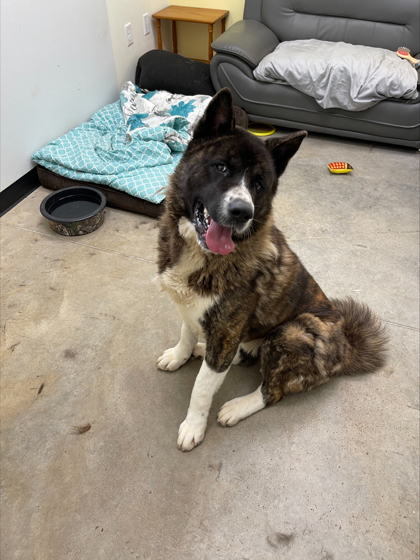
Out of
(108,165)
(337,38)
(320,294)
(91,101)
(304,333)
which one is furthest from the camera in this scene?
(337,38)

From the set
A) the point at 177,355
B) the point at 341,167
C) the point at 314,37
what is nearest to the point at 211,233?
the point at 177,355

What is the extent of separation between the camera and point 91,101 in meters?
3.48

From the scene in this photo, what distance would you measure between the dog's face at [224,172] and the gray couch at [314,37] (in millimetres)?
2845

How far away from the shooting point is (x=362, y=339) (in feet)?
5.75

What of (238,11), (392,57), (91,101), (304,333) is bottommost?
(304,333)

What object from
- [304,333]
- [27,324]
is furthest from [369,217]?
[27,324]

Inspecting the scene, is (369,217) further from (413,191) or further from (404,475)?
(404,475)

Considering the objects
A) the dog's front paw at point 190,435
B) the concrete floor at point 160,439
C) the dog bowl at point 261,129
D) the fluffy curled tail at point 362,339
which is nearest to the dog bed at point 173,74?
the dog bowl at point 261,129

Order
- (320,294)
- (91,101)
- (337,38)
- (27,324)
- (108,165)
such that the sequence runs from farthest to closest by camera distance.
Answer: (337,38) → (91,101) → (108,165) → (27,324) → (320,294)

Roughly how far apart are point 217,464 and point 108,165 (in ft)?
7.41

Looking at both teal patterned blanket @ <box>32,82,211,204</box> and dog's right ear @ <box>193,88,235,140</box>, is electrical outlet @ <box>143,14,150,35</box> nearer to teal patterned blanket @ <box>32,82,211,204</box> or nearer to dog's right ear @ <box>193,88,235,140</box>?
teal patterned blanket @ <box>32,82,211,204</box>

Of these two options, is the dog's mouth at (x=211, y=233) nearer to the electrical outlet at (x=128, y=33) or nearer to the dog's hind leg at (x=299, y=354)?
the dog's hind leg at (x=299, y=354)

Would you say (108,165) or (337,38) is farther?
(337,38)

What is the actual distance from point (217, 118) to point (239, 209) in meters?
0.36
